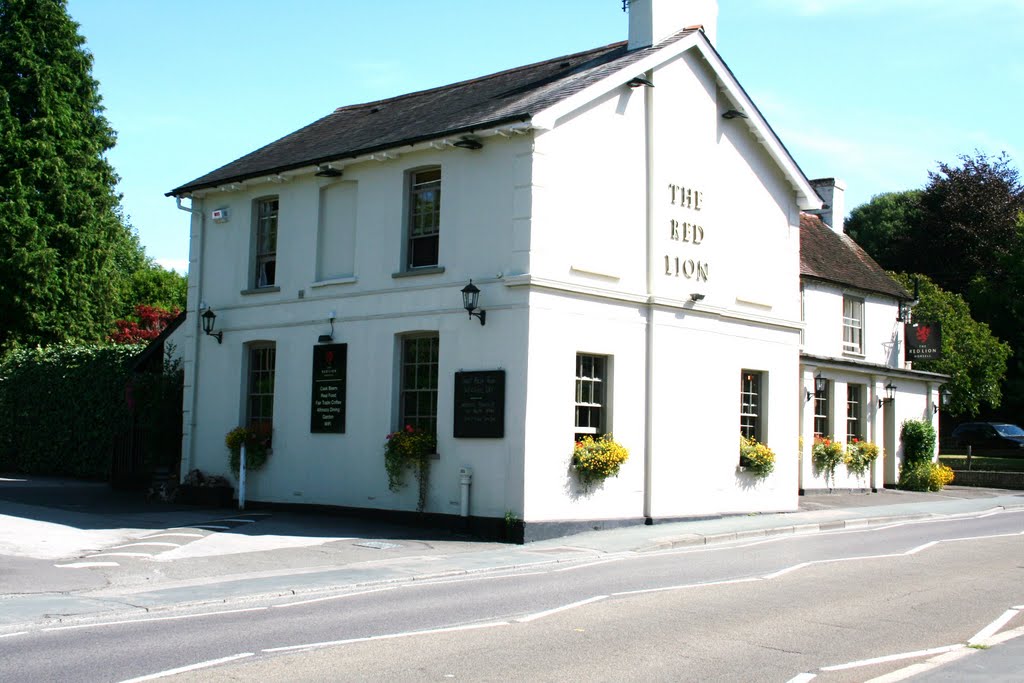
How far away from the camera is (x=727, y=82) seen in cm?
2159

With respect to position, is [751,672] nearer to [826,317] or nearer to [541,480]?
[541,480]

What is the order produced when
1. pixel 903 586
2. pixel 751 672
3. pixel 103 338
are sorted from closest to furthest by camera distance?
1. pixel 751 672
2. pixel 903 586
3. pixel 103 338

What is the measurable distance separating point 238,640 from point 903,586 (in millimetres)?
7710

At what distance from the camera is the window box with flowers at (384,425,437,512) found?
18.5m

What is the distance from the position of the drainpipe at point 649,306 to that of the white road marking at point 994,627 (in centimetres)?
898

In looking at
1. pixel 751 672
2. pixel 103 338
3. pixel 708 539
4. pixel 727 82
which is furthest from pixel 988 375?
pixel 751 672

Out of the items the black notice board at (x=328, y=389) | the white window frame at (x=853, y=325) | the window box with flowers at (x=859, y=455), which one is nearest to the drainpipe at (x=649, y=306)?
the black notice board at (x=328, y=389)

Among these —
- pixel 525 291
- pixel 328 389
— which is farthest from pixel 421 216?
pixel 328 389

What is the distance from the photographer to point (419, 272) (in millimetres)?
19266

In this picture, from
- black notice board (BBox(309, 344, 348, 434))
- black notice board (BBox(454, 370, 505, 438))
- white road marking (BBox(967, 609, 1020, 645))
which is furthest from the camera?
black notice board (BBox(309, 344, 348, 434))

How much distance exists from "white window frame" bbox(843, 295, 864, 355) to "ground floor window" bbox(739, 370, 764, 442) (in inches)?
390

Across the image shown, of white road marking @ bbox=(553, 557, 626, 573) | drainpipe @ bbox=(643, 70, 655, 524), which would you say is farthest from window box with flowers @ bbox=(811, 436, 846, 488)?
white road marking @ bbox=(553, 557, 626, 573)

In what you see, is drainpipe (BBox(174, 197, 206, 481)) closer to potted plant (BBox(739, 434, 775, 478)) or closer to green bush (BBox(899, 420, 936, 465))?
potted plant (BBox(739, 434, 775, 478))

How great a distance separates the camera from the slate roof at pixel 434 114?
18844 mm
